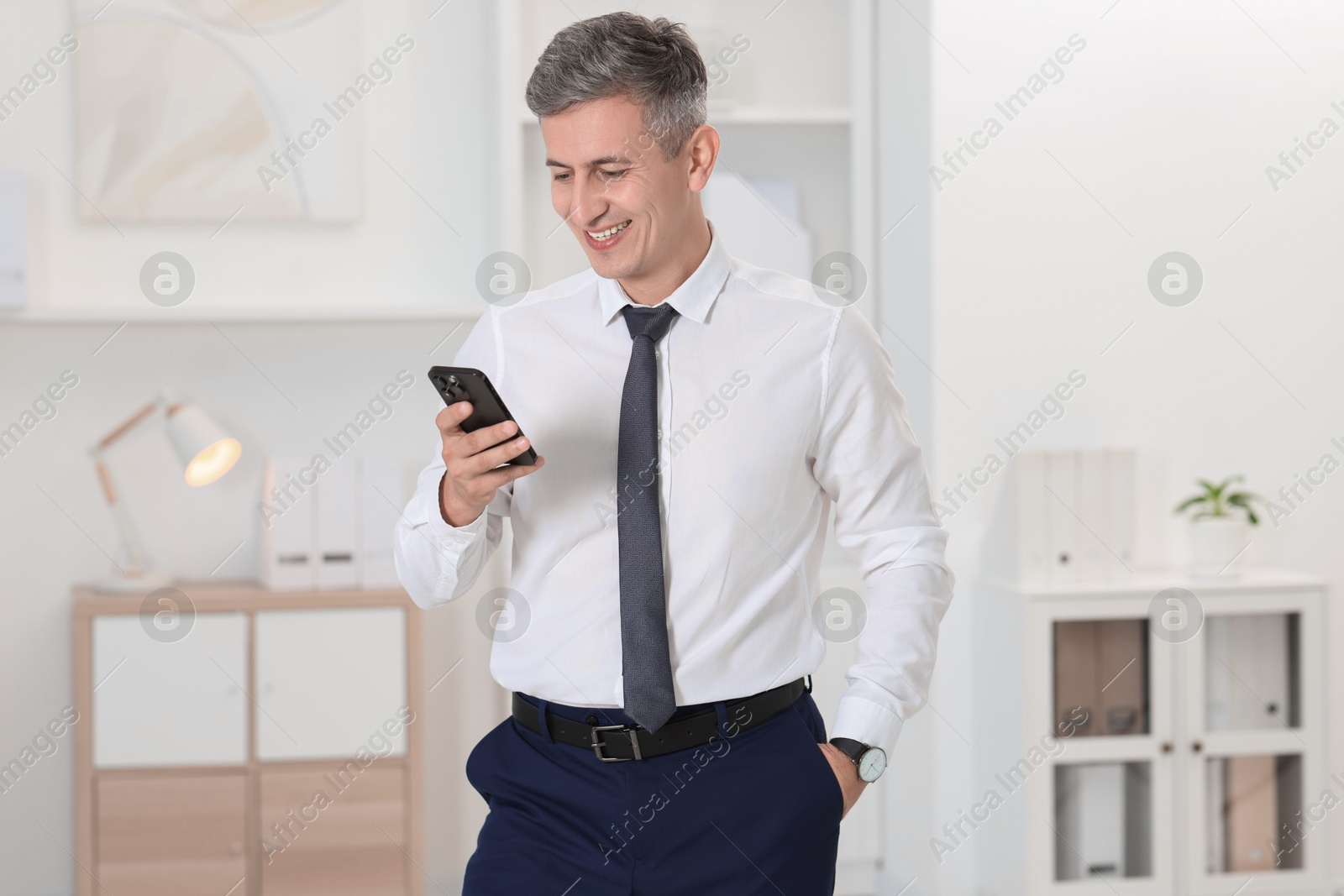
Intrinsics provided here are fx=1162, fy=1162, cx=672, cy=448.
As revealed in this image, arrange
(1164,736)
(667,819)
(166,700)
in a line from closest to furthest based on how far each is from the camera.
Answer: (667,819)
(1164,736)
(166,700)

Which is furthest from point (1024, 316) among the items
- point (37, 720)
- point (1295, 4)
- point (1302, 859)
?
point (37, 720)

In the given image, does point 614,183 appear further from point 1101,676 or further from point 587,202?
point 1101,676

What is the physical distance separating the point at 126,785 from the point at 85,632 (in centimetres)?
39

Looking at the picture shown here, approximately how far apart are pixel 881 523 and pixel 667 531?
0.29m

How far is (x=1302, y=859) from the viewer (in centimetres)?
279

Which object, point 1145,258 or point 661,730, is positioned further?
point 1145,258

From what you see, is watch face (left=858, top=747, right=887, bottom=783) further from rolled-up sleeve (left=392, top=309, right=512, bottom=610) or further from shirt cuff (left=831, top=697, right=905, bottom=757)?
rolled-up sleeve (left=392, top=309, right=512, bottom=610)

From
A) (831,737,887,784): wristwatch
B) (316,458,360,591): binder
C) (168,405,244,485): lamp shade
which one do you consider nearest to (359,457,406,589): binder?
(316,458,360,591): binder

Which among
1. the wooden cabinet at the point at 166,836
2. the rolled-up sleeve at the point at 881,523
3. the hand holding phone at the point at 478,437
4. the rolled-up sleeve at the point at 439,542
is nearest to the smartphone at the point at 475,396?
the hand holding phone at the point at 478,437

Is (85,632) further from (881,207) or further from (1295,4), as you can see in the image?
(1295,4)

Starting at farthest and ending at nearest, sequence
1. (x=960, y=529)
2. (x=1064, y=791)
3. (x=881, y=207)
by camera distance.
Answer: (x=881, y=207) → (x=960, y=529) → (x=1064, y=791)

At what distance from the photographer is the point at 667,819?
1.38 m

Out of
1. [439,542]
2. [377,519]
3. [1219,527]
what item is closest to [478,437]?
[439,542]

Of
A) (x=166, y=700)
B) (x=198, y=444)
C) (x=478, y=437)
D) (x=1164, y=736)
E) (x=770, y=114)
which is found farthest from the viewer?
(x=770, y=114)
